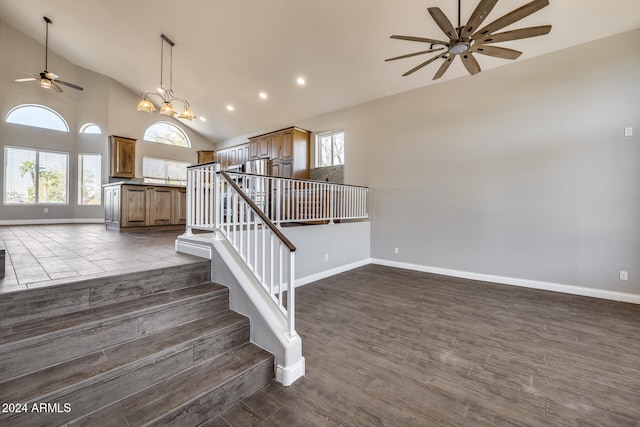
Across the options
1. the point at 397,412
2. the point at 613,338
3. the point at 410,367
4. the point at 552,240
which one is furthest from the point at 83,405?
the point at 552,240

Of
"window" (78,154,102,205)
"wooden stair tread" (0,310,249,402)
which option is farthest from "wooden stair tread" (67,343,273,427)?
"window" (78,154,102,205)

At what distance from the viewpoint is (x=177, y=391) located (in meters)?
1.62

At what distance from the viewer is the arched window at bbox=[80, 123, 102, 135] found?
815cm

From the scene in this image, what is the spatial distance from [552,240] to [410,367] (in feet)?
Answer: 11.7

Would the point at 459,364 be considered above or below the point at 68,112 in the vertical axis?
below

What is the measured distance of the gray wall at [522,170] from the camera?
3.69 metres

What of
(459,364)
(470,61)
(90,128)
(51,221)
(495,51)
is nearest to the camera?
(459,364)

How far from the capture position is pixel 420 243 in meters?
5.35

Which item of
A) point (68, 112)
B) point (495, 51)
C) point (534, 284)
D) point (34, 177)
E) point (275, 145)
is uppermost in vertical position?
point (68, 112)

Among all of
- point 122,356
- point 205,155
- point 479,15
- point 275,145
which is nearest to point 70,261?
point 122,356

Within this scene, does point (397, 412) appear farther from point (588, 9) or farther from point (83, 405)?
point (588, 9)

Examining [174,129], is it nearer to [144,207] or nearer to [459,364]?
[144,207]

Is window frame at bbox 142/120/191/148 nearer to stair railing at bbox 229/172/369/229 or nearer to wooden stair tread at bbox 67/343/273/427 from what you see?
stair railing at bbox 229/172/369/229

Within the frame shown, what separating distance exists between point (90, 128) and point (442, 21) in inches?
397
